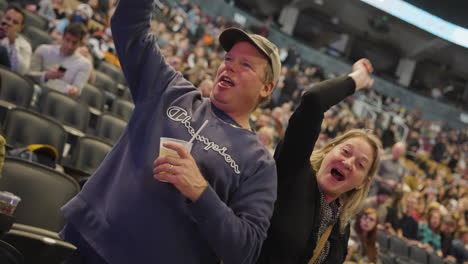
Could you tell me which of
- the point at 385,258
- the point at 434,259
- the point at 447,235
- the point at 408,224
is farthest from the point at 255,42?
the point at 447,235

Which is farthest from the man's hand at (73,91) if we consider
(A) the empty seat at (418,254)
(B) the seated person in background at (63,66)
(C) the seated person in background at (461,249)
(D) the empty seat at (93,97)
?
(C) the seated person in background at (461,249)

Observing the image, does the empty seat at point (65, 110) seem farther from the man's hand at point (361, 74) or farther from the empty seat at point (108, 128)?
the man's hand at point (361, 74)

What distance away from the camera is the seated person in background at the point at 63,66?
4.03 meters

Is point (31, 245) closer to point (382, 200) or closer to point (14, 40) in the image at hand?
point (14, 40)

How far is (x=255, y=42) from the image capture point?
4.13 ft

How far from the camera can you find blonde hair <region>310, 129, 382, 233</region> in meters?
1.70

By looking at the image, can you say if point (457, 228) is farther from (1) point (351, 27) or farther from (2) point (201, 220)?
(1) point (351, 27)

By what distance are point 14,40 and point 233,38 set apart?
127 inches

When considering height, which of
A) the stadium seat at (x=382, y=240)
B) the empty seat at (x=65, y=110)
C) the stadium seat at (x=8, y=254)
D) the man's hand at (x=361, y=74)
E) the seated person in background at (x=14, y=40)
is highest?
the man's hand at (x=361, y=74)

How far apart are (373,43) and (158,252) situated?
19.2m

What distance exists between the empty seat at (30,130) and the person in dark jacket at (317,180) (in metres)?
2.06

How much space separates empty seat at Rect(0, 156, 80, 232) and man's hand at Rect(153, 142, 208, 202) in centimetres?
124

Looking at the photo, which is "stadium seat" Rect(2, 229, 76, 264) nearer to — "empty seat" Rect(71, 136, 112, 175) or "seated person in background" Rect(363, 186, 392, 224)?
"empty seat" Rect(71, 136, 112, 175)

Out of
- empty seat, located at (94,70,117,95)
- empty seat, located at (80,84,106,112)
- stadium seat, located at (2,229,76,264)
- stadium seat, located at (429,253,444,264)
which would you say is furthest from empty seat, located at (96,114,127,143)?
stadium seat, located at (429,253,444,264)
